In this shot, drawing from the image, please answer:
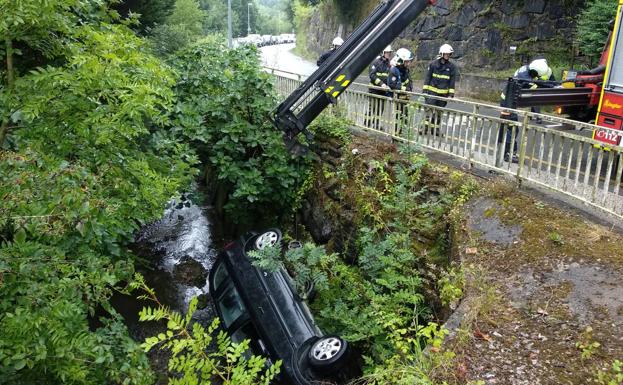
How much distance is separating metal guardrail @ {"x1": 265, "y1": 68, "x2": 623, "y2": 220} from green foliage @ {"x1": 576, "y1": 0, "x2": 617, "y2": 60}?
6.97 meters

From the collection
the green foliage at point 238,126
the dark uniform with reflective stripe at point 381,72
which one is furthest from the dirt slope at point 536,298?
the dark uniform with reflective stripe at point 381,72

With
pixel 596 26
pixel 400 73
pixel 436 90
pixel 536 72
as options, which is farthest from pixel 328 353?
pixel 596 26

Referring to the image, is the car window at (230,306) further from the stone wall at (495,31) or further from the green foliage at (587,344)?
the stone wall at (495,31)

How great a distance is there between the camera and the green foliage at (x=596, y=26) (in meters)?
13.1

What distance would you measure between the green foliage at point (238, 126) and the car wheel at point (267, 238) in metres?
1.02

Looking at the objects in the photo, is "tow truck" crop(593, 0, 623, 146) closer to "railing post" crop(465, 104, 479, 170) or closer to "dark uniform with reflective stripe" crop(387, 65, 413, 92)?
"railing post" crop(465, 104, 479, 170)

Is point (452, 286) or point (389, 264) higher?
point (452, 286)

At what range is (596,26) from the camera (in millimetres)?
13633

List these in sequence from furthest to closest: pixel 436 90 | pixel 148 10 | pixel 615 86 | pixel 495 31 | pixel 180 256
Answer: pixel 495 31
pixel 148 10
pixel 180 256
pixel 436 90
pixel 615 86

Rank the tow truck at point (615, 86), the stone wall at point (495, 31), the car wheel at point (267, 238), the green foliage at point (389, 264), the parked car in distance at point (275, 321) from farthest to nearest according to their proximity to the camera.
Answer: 1. the stone wall at point (495, 31)
2. the tow truck at point (615, 86)
3. the car wheel at point (267, 238)
4. the green foliage at point (389, 264)
5. the parked car in distance at point (275, 321)

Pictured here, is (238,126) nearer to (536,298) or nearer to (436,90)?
(436,90)

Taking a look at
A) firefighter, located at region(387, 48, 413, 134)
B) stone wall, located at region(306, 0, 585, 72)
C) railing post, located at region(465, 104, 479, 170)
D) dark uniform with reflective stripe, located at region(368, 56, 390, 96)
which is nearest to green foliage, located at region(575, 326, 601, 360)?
railing post, located at region(465, 104, 479, 170)

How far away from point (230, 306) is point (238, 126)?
10.4 ft

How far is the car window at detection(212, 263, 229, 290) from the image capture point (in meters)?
6.83
